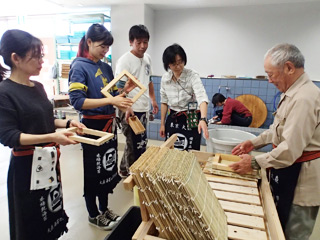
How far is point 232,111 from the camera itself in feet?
12.3

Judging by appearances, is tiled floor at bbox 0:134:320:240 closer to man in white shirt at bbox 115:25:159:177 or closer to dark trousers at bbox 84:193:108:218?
dark trousers at bbox 84:193:108:218

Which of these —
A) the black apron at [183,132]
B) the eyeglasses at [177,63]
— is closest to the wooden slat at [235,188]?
the black apron at [183,132]

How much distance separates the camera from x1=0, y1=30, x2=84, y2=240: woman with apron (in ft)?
3.38

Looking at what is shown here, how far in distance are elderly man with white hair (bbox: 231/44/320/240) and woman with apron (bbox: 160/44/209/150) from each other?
0.70 meters

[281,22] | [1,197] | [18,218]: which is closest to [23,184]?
[18,218]

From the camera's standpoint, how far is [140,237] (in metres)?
0.84

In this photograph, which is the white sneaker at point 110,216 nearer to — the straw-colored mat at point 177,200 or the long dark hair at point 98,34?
the straw-colored mat at point 177,200

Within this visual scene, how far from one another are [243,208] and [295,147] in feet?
1.23

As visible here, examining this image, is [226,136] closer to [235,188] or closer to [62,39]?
[235,188]

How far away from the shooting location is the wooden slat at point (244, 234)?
845mm

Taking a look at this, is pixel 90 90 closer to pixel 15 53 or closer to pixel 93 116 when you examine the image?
pixel 93 116

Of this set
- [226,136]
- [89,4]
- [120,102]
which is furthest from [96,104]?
[89,4]

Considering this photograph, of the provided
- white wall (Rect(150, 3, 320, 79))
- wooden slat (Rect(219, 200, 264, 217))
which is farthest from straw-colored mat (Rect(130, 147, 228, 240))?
white wall (Rect(150, 3, 320, 79))

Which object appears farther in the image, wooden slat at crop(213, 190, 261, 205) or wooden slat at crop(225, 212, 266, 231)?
wooden slat at crop(213, 190, 261, 205)
